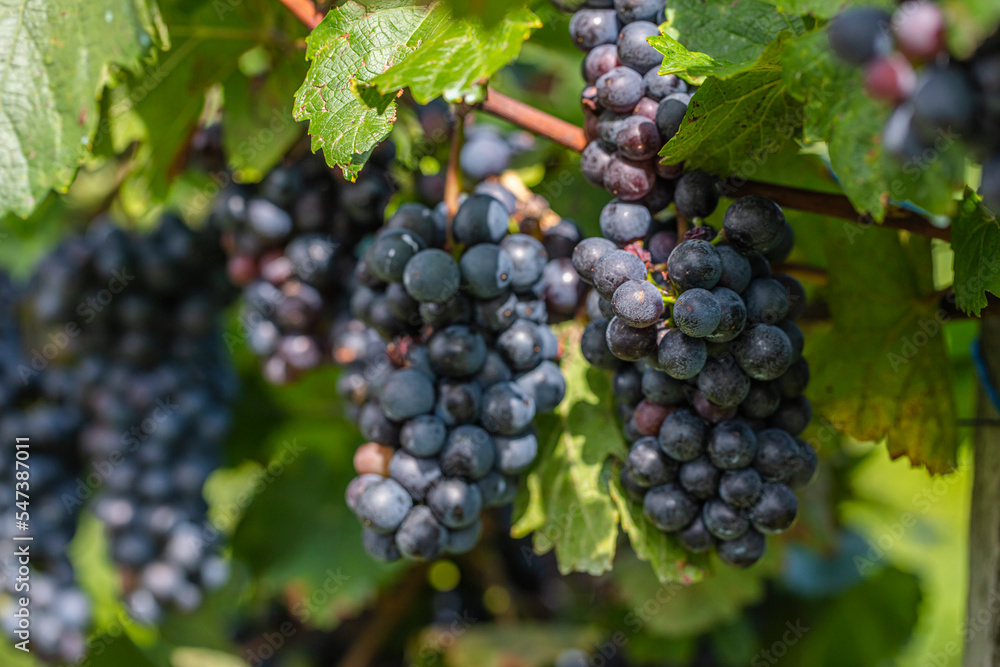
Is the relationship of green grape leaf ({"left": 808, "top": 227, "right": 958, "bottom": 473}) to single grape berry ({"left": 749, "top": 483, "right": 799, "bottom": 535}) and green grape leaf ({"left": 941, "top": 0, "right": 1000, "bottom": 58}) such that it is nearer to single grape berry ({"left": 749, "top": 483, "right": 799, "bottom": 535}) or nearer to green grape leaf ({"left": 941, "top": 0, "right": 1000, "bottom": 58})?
single grape berry ({"left": 749, "top": 483, "right": 799, "bottom": 535})

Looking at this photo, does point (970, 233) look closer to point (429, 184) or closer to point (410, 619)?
point (429, 184)

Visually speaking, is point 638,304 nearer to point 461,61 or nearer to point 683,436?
point 683,436

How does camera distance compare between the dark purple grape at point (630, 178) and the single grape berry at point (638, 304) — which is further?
the dark purple grape at point (630, 178)

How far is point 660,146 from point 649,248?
127mm

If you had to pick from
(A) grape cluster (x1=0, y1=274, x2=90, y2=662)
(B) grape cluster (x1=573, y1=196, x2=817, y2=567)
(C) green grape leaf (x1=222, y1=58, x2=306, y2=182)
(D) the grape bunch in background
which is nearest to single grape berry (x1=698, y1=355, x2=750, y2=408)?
(B) grape cluster (x1=573, y1=196, x2=817, y2=567)

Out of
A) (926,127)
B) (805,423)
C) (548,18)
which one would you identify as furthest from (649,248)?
(548,18)

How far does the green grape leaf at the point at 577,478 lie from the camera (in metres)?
1.14

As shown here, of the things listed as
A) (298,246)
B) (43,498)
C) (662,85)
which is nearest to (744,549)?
(662,85)

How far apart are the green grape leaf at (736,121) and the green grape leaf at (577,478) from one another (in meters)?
0.39

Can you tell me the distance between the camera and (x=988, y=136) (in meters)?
0.49

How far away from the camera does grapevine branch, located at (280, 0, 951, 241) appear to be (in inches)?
38.1

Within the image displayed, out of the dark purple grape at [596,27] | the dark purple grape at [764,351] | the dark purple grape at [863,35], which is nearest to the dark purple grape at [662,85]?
the dark purple grape at [596,27]

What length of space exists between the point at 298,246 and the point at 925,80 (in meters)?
1.13

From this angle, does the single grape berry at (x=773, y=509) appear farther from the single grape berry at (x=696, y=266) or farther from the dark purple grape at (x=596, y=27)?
the dark purple grape at (x=596, y=27)
